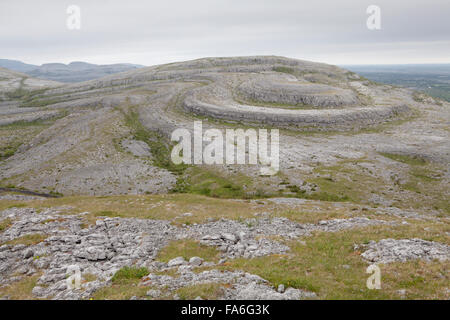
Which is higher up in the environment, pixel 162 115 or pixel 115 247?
pixel 162 115

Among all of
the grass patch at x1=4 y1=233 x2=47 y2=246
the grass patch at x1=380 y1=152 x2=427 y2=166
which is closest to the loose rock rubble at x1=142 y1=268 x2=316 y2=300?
the grass patch at x1=4 y1=233 x2=47 y2=246

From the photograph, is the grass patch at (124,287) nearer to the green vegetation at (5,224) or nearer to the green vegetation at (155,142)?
the green vegetation at (5,224)

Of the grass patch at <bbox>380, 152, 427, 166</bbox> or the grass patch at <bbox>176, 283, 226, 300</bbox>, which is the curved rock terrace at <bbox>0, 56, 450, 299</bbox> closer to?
the grass patch at <bbox>176, 283, 226, 300</bbox>

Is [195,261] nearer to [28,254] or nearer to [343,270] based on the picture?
[343,270]

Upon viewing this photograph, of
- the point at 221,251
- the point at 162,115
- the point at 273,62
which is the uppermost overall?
the point at 273,62

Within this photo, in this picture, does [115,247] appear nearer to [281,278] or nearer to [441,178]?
[281,278]

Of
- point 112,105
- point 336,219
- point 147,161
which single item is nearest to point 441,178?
point 336,219

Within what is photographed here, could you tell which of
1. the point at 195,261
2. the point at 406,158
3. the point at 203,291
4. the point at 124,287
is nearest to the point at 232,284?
the point at 203,291
